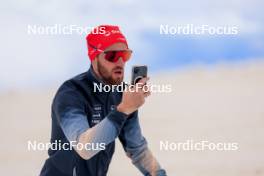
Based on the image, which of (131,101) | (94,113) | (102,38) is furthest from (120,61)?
(131,101)

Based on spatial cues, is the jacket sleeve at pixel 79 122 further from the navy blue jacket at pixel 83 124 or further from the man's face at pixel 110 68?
the man's face at pixel 110 68

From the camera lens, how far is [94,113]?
4.58 m

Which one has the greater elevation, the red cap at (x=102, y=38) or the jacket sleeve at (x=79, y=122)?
the red cap at (x=102, y=38)

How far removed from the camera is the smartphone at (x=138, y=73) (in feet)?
14.4

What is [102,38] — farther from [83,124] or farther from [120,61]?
[83,124]

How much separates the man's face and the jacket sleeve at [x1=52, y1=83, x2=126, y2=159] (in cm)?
21

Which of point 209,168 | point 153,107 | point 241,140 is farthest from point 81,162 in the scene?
point 153,107

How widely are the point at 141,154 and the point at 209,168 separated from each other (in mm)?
Answer: 6143

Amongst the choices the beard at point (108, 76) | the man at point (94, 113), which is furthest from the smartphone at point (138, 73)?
the beard at point (108, 76)

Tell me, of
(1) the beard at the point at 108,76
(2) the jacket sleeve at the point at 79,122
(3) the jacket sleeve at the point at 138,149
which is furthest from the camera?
(3) the jacket sleeve at the point at 138,149

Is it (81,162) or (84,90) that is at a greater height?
(84,90)

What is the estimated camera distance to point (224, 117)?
14.9 metres

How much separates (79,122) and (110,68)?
439mm

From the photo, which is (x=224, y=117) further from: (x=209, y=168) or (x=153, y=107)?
(x=209, y=168)
